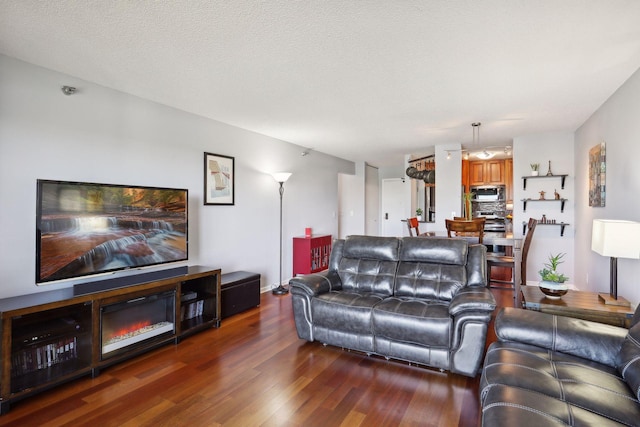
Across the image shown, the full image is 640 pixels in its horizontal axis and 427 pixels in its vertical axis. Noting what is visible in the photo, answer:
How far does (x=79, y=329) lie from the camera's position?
246 cm

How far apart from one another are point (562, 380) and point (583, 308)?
1.16 m

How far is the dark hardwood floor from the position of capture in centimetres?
200

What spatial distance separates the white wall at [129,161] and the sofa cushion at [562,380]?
3.28m

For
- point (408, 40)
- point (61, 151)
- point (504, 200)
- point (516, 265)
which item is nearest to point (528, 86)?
point (408, 40)

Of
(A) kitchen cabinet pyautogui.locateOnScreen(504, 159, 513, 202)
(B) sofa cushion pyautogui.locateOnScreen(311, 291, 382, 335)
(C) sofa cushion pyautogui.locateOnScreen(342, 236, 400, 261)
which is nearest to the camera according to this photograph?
(B) sofa cushion pyautogui.locateOnScreen(311, 291, 382, 335)

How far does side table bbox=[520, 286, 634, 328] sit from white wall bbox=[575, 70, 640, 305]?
0.56m

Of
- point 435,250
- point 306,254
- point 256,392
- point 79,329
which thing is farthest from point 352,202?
point 79,329

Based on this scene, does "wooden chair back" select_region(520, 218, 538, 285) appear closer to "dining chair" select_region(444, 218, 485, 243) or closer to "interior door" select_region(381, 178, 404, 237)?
"dining chair" select_region(444, 218, 485, 243)

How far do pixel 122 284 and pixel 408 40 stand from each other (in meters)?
2.88

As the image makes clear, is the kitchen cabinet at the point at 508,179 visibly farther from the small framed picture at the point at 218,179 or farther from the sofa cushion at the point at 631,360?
the sofa cushion at the point at 631,360

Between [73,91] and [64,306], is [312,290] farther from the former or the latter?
[73,91]

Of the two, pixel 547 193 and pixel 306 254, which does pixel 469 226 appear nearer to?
pixel 547 193

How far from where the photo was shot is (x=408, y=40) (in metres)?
2.26

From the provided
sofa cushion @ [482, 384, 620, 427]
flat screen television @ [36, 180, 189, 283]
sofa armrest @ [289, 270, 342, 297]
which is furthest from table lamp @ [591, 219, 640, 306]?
flat screen television @ [36, 180, 189, 283]
